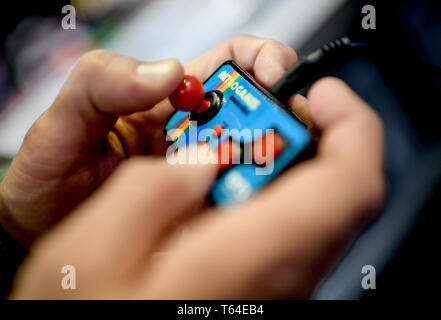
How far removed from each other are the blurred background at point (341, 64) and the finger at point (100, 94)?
38cm

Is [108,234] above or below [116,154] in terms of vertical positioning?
below

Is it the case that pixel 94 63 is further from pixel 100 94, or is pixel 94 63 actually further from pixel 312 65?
pixel 312 65

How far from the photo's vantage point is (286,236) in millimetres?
263

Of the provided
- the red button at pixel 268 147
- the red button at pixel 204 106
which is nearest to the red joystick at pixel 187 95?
the red button at pixel 204 106

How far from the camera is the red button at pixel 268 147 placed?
0.36 metres

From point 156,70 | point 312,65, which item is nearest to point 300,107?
point 312,65

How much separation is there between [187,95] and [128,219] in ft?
0.67

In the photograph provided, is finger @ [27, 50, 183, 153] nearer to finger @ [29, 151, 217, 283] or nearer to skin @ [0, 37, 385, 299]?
skin @ [0, 37, 385, 299]
